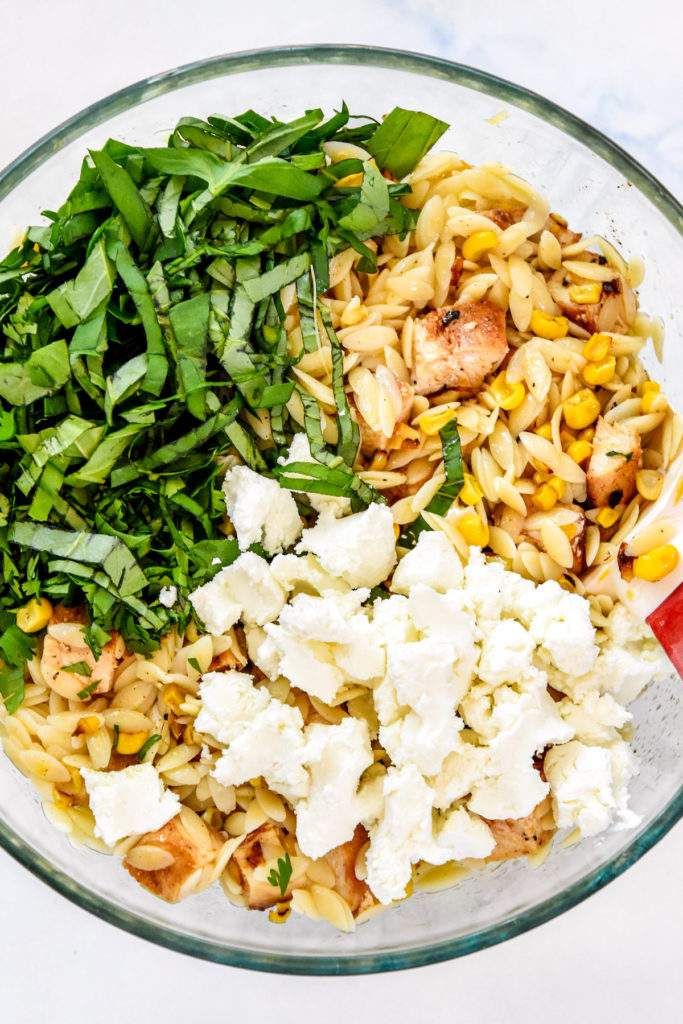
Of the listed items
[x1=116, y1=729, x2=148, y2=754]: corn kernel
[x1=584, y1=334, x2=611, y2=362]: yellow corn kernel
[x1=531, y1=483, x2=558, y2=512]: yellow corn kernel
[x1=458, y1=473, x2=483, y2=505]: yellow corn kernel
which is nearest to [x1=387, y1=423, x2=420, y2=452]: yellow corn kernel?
[x1=458, y1=473, x2=483, y2=505]: yellow corn kernel

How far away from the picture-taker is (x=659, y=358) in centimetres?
168

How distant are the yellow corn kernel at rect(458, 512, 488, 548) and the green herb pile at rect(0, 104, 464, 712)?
0.58 ft

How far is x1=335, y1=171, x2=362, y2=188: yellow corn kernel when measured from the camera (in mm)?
1502

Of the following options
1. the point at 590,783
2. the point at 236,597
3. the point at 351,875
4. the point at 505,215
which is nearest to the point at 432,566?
the point at 236,597

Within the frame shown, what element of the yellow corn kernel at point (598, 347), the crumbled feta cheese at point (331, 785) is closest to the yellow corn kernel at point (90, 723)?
the crumbled feta cheese at point (331, 785)

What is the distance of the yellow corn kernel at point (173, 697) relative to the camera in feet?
4.90

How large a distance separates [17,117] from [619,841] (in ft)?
6.61

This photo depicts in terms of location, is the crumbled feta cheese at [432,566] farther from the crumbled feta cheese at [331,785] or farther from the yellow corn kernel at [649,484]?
the yellow corn kernel at [649,484]

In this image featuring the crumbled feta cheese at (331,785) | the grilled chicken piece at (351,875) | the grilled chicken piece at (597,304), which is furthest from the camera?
the grilled chicken piece at (597,304)

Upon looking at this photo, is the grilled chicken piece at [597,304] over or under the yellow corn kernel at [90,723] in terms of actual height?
over

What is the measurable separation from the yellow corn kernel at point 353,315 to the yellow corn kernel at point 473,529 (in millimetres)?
401

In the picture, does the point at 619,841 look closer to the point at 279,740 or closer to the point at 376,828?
the point at 376,828

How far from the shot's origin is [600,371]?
1567 millimetres

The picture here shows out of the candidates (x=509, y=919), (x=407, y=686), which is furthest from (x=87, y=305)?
(x=509, y=919)
